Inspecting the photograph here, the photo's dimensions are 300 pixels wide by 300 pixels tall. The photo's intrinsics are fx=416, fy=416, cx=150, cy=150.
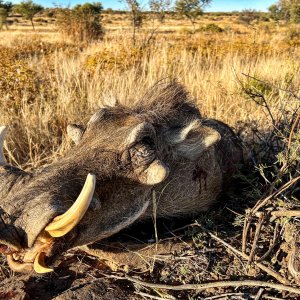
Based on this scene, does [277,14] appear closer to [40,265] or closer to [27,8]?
[40,265]

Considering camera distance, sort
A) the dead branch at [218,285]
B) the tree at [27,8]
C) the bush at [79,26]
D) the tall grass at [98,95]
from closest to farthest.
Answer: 1. the dead branch at [218,285]
2. the tall grass at [98,95]
3. the bush at [79,26]
4. the tree at [27,8]

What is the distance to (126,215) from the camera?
7.85 ft

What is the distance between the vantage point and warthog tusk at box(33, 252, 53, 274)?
5.88 ft

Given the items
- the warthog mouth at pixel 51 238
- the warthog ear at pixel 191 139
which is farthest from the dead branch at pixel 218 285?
the warthog ear at pixel 191 139

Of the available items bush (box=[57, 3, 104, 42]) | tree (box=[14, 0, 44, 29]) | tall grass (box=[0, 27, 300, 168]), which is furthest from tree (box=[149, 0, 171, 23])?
tree (box=[14, 0, 44, 29])

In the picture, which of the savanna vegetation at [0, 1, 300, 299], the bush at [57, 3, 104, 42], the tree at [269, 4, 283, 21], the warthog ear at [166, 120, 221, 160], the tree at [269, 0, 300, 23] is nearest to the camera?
the savanna vegetation at [0, 1, 300, 299]

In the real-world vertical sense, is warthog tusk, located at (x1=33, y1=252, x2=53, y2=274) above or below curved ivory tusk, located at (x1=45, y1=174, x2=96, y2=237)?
below

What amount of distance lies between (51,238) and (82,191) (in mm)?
282

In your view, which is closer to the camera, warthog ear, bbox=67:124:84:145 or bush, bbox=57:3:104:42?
warthog ear, bbox=67:124:84:145

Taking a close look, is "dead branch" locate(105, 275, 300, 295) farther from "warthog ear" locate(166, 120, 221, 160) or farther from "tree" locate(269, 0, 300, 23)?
"tree" locate(269, 0, 300, 23)

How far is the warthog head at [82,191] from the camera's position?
1.79 meters

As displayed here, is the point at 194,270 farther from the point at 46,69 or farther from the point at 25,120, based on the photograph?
the point at 46,69

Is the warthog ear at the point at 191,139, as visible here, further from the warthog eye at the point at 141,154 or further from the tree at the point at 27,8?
the tree at the point at 27,8

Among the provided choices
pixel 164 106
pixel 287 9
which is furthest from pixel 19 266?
pixel 287 9
